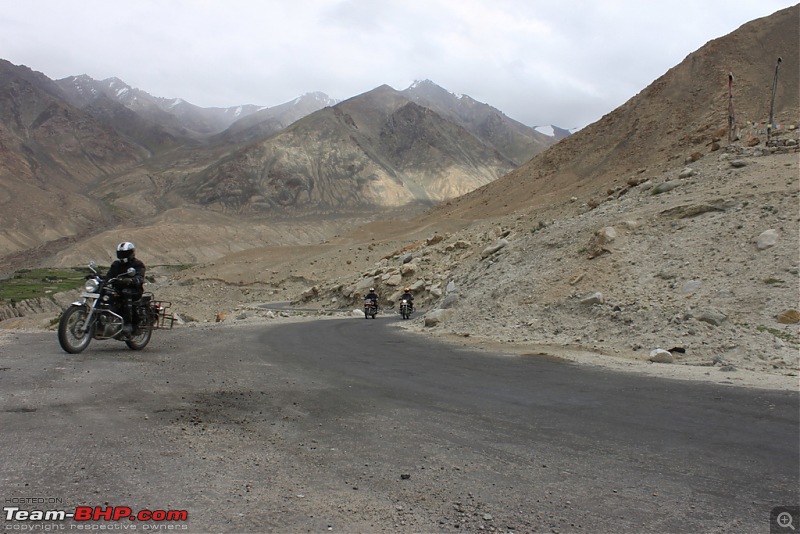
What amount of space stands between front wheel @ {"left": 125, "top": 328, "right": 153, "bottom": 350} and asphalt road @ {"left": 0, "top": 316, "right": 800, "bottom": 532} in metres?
1.98

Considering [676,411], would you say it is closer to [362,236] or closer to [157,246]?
→ [362,236]

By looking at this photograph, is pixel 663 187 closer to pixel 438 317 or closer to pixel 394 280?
pixel 438 317

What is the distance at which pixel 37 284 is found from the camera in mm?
73875

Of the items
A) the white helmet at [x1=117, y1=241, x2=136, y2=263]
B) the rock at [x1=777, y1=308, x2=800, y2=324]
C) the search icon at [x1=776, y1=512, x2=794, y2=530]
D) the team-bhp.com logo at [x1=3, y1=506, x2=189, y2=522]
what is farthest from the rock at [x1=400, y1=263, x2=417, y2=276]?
the team-bhp.com logo at [x1=3, y1=506, x2=189, y2=522]

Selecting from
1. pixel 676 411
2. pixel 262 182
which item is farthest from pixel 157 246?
pixel 676 411

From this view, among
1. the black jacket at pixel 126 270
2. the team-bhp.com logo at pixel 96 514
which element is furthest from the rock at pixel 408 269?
the team-bhp.com logo at pixel 96 514

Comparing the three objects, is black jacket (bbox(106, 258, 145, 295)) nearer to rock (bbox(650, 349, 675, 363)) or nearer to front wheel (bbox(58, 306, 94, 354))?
front wheel (bbox(58, 306, 94, 354))

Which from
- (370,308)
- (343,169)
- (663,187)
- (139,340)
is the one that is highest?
(343,169)

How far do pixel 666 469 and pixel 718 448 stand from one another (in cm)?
98

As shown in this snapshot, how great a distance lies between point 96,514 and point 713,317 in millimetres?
12149

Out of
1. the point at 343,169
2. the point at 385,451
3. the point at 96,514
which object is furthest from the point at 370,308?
the point at 343,169

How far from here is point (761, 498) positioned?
4254 mm

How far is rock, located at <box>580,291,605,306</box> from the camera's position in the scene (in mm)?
15203

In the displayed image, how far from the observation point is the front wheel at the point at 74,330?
9753 mm
